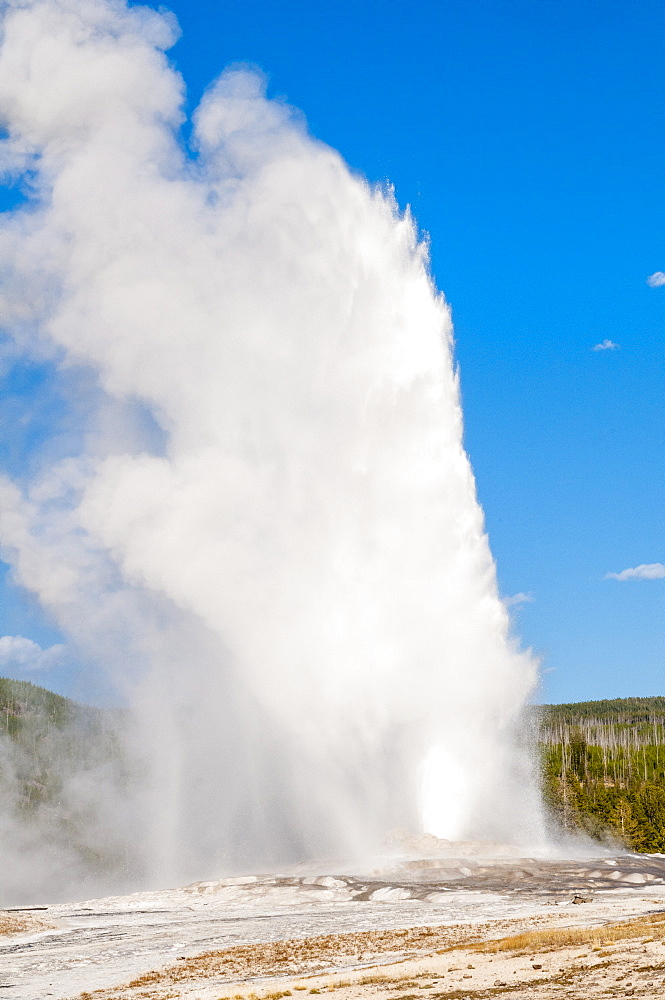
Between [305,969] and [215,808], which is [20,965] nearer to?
[305,969]

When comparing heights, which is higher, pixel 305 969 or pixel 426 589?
pixel 426 589

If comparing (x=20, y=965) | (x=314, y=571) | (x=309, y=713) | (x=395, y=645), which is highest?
(x=314, y=571)

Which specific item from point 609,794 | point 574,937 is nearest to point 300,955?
point 574,937

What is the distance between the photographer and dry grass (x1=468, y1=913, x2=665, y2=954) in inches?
952

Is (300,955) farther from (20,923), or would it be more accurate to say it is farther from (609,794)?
(609,794)

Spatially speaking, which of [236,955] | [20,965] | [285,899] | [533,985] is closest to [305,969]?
[236,955]

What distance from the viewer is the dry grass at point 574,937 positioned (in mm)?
24188

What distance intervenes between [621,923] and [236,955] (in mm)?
11653

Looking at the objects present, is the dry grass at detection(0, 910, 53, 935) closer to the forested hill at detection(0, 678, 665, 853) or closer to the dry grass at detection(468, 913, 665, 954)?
the dry grass at detection(468, 913, 665, 954)

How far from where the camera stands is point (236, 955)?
2923cm

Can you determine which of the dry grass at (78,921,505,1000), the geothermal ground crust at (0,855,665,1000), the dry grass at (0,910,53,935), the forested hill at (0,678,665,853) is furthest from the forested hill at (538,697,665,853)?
the dry grass at (78,921,505,1000)

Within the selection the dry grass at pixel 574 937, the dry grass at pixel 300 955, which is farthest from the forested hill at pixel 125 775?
the dry grass at pixel 574 937

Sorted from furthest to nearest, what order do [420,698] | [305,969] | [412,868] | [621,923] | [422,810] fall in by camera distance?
1. [420,698]
2. [422,810]
3. [412,868]
4. [621,923]
5. [305,969]

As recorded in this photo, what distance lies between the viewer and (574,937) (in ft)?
83.9
